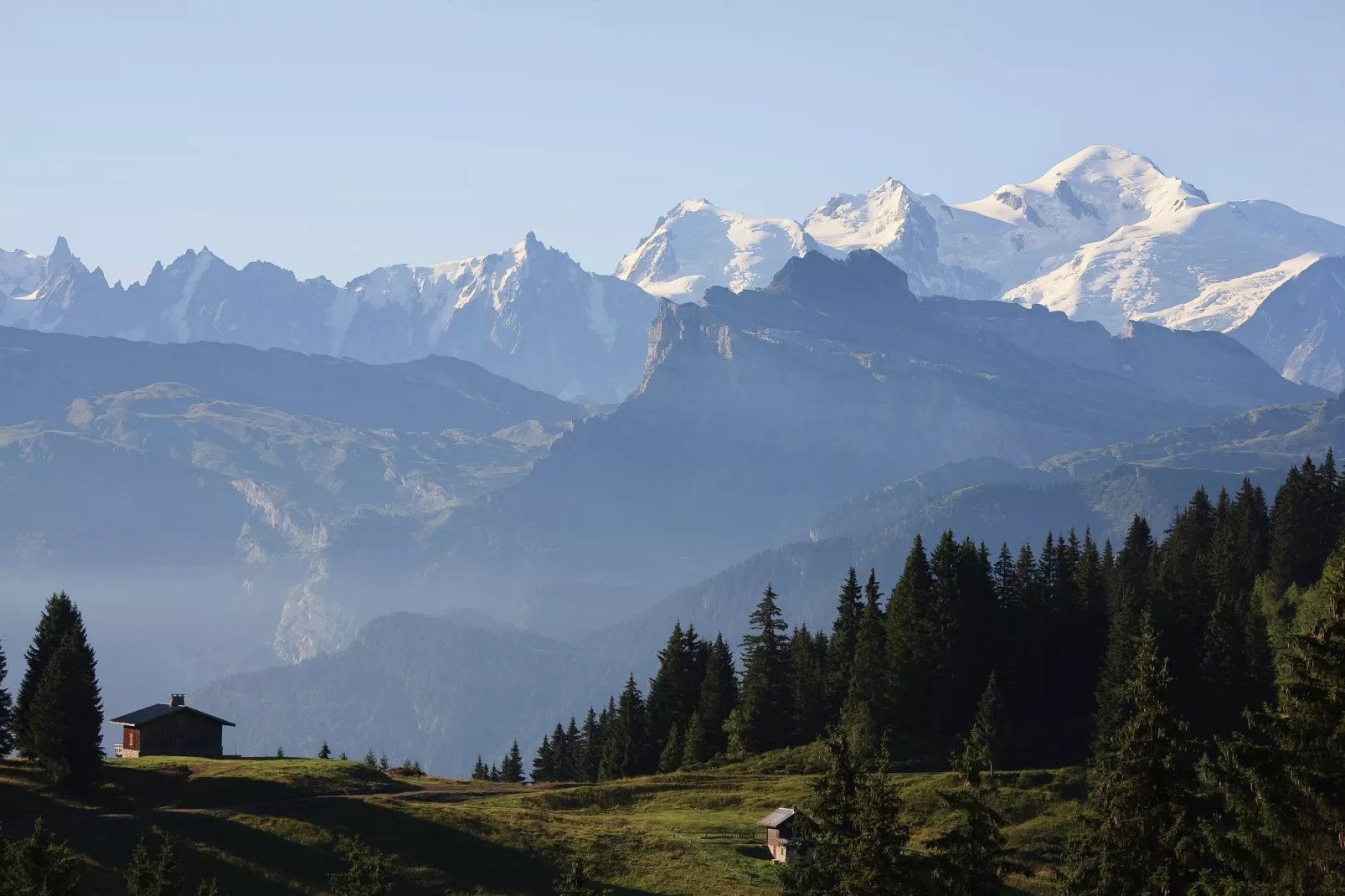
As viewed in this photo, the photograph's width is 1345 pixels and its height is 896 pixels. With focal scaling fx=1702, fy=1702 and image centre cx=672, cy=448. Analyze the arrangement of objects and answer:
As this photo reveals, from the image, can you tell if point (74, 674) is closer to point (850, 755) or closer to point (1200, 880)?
point (850, 755)

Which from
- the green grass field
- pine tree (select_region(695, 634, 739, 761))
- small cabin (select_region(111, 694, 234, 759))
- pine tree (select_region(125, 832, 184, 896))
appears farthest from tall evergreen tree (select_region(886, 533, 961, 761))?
pine tree (select_region(125, 832, 184, 896))

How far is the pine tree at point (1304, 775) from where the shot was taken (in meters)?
48.2

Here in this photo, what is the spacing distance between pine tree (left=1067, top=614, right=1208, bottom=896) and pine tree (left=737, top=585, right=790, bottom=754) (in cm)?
10146

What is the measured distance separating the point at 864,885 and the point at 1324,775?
16.0 meters

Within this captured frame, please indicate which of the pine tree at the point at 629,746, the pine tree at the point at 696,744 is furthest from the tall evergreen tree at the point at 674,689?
the pine tree at the point at 696,744

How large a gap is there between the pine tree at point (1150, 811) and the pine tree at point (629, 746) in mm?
113914

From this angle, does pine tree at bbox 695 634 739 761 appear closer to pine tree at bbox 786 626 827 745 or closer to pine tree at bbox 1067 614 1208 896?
pine tree at bbox 786 626 827 745

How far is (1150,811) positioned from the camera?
54719mm

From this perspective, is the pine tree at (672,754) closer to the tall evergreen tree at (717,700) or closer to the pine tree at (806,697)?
the tall evergreen tree at (717,700)

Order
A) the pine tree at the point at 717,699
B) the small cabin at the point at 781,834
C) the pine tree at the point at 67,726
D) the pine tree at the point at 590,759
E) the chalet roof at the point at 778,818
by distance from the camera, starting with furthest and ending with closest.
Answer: the pine tree at the point at 590,759 → the pine tree at the point at 717,699 → the pine tree at the point at 67,726 → the chalet roof at the point at 778,818 → the small cabin at the point at 781,834

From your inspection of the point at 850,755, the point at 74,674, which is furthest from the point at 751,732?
the point at 850,755

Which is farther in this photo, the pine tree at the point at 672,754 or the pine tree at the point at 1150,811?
the pine tree at the point at 672,754

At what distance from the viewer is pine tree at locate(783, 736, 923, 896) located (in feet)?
188

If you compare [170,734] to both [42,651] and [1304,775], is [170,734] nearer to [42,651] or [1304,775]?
[42,651]
